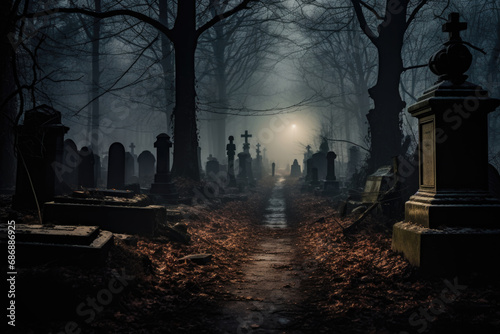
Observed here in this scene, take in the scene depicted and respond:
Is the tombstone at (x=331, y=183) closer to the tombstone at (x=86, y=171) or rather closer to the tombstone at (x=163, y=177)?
the tombstone at (x=163, y=177)

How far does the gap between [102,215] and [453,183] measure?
5.24 meters

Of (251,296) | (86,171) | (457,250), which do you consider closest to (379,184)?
(457,250)

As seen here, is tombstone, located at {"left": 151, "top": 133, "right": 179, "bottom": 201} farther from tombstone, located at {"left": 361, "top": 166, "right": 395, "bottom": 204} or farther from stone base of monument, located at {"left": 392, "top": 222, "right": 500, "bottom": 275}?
stone base of monument, located at {"left": 392, "top": 222, "right": 500, "bottom": 275}

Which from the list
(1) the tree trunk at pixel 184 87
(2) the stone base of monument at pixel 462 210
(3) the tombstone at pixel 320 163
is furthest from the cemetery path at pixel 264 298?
(3) the tombstone at pixel 320 163

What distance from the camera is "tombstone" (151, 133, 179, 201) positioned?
10750 mm

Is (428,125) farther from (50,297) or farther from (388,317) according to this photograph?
(50,297)

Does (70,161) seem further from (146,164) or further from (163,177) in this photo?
(146,164)

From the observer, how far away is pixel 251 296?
13.2 ft

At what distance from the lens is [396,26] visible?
34.9 ft

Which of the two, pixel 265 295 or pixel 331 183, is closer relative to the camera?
pixel 265 295

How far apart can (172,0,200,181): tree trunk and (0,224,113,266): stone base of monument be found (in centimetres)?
809

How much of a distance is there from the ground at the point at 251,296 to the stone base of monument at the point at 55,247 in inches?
5.0

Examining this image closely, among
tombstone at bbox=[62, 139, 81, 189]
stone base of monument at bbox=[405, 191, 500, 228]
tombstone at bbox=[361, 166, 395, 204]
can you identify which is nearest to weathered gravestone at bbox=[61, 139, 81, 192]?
tombstone at bbox=[62, 139, 81, 189]

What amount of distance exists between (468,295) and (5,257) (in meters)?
4.67
